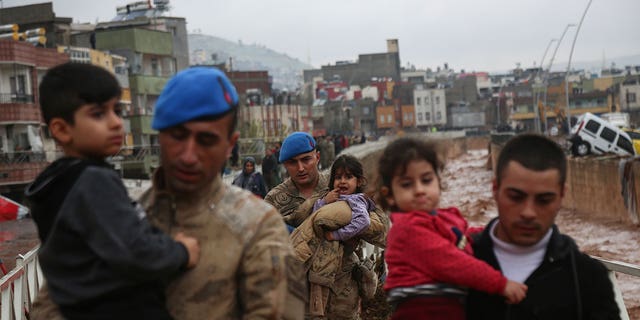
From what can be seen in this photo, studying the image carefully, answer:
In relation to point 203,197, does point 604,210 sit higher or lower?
lower

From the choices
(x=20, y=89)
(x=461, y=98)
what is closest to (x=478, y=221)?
(x=20, y=89)

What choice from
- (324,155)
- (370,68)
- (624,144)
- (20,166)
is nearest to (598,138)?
(624,144)

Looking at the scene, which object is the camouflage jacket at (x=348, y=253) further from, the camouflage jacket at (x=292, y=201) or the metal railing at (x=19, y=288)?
the metal railing at (x=19, y=288)

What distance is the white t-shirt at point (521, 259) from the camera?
328 cm

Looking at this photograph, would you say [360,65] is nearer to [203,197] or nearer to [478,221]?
[478,221]

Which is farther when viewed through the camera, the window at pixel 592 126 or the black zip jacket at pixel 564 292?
the window at pixel 592 126

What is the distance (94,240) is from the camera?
2789mm

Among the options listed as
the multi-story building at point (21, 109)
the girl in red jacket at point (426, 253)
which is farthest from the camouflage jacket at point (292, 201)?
the multi-story building at point (21, 109)

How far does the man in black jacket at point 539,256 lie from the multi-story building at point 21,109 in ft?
143

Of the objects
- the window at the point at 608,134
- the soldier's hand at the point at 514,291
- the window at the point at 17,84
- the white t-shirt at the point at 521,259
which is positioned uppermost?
the window at the point at 17,84

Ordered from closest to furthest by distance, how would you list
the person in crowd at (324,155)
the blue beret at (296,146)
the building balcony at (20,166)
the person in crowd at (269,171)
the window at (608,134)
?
the blue beret at (296,146) < the person in crowd at (269,171) < the person in crowd at (324,155) < the window at (608,134) < the building balcony at (20,166)

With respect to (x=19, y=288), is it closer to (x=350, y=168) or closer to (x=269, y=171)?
(x=350, y=168)

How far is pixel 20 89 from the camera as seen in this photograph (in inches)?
1913

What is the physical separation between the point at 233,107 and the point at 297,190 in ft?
12.6
